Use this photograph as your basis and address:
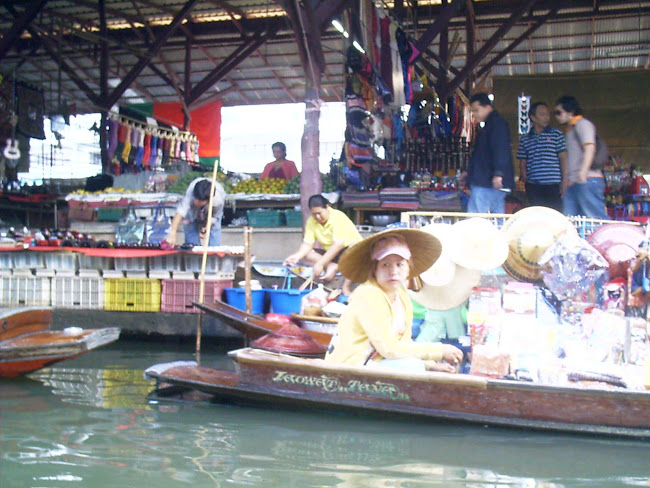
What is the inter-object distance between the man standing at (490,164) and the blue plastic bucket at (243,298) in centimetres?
230

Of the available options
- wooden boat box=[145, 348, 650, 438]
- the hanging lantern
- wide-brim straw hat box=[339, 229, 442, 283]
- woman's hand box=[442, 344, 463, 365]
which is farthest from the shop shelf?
the hanging lantern

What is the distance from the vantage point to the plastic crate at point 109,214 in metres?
10.7

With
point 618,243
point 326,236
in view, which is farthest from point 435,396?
point 326,236

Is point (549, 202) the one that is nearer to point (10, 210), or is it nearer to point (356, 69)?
point (356, 69)

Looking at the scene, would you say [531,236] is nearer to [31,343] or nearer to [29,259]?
[31,343]

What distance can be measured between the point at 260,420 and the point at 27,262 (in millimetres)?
4549

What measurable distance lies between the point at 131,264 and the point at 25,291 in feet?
4.13

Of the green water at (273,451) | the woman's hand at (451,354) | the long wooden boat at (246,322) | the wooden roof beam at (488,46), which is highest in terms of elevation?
the wooden roof beam at (488,46)

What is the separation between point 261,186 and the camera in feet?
33.2

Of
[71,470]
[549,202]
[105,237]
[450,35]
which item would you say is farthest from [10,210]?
[71,470]

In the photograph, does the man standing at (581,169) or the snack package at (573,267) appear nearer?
the snack package at (573,267)

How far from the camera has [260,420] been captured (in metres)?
4.17

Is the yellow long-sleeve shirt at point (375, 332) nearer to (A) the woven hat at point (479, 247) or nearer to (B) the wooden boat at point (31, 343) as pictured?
(A) the woven hat at point (479, 247)

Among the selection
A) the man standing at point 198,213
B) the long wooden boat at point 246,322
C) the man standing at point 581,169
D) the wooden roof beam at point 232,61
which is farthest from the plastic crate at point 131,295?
the wooden roof beam at point 232,61
